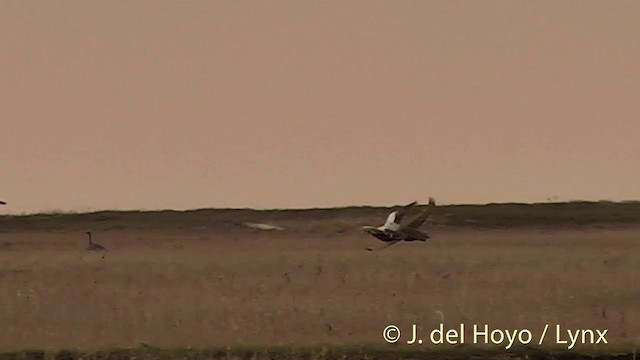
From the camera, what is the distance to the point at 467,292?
9.91 meters

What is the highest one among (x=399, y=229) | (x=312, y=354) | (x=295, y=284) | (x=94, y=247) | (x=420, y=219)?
(x=420, y=219)

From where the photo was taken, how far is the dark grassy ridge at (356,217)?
38.7ft

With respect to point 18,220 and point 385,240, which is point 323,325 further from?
point 18,220

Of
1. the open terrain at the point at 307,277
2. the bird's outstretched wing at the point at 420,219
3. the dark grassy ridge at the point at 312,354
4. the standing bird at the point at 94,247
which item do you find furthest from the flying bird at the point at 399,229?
the standing bird at the point at 94,247

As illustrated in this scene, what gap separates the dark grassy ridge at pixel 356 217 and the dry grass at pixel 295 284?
11cm

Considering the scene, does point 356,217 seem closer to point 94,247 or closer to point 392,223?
point 392,223

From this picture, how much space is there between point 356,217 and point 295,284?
1783 mm

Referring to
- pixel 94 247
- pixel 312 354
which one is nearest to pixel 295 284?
pixel 312 354

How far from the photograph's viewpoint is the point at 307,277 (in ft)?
34.8

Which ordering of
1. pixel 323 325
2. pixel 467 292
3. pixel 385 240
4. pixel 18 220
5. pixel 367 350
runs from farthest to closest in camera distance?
pixel 18 220 → pixel 385 240 → pixel 467 292 → pixel 323 325 → pixel 367 350

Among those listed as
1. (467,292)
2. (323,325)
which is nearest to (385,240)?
(467,292)

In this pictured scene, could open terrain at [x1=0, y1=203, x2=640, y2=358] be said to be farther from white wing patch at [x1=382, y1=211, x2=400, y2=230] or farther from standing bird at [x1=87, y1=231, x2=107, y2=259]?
white wing patch at [x1=382, y1=211, x2=400, y2=230]

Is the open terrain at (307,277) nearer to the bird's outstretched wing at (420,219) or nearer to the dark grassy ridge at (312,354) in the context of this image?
the dark grassy ridge at (312,354)

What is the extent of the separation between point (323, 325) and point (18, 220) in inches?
190
